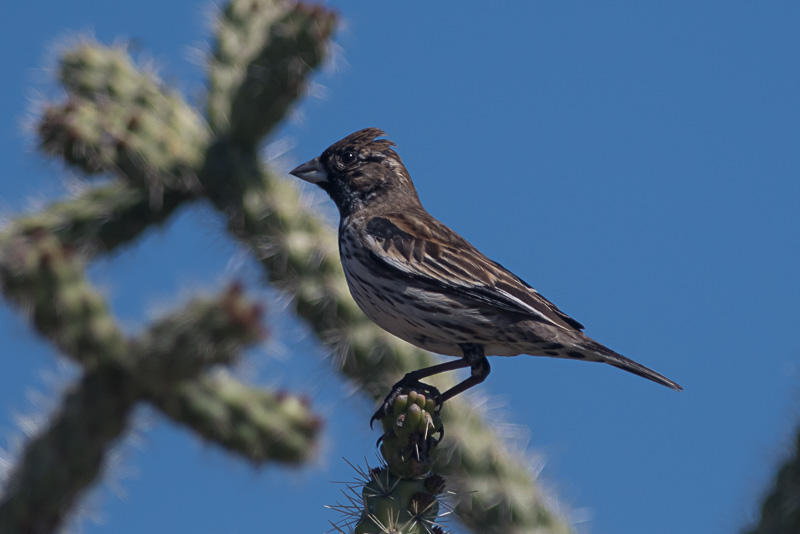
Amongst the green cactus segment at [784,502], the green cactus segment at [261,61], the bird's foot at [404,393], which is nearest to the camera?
the green cactus segment at [784,502]

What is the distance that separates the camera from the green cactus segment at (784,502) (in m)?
4.30

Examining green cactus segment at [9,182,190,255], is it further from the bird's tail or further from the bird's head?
the bird's tail

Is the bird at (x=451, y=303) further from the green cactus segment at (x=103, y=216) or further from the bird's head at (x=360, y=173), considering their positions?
the green cactus segment at (x=103, y=216)

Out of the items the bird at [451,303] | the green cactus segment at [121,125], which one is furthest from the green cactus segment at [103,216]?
the bird at [451,303]

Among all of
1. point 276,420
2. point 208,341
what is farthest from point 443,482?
point 276,420

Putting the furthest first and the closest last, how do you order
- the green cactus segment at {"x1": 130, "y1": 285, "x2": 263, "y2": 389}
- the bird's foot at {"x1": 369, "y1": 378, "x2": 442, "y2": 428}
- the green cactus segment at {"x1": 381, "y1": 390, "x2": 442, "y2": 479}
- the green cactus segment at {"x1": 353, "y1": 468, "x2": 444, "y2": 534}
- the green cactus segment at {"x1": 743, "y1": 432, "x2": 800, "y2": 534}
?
the green cactus segment at {"x1": 130, "y1": 285, "x2": 263, "y2": 389}
the bird's foot at {"x1": 369, "y1": 378, "x2": 442, "y2": 428}
the green cactus segment at {"x1": 743, "y1": 432, "x2": 800, "y2": 534}
the green cactus segment at {"x1": 381, "y1": 390, "x2": 442, "y2": 479}
the green cactus segment at {"x1": 353, "y1": 468, "x2": 444, "y2": 534}

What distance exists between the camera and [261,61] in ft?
23.4

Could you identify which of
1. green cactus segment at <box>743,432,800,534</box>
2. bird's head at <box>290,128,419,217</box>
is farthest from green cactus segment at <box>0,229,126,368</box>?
green cactus segment at <box>743,432,800,534</box>

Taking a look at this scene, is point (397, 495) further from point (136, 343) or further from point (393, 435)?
point (136, 343)

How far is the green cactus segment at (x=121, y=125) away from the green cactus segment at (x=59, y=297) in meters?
0.64

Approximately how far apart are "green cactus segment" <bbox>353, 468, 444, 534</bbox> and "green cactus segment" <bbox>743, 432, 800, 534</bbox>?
1.37 m

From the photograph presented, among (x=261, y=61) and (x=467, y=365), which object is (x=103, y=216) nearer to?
(x=261, y=61)

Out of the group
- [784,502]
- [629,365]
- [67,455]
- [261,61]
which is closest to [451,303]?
[629,365]

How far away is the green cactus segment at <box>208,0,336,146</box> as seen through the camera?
277 inches
